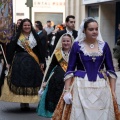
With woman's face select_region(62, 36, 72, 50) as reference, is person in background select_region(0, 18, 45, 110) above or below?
below

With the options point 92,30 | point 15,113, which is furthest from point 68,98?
point 15,113

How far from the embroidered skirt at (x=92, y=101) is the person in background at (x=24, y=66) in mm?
3568

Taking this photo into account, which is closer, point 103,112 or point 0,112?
point 103,112

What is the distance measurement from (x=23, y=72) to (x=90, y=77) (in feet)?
12.3

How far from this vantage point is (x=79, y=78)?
5.93m

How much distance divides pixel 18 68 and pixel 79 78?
3.72 metres

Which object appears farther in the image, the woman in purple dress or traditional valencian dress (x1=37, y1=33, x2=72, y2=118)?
traditional valencian dress (x1=37, y1=33, x2=72, y2=118)

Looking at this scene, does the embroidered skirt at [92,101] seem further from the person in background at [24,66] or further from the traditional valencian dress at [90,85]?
the person in background at [24,66]

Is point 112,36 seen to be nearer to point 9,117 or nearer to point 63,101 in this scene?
point 9,117

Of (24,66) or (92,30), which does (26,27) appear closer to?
A: (24,66)

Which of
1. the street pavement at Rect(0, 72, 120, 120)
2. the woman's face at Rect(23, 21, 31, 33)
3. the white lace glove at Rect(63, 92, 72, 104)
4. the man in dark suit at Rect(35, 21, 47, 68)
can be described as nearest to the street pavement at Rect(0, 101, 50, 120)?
the street pavement at Rect(0, 72, 120, 120)

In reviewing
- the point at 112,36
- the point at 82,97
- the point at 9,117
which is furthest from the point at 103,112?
the point at 112,36

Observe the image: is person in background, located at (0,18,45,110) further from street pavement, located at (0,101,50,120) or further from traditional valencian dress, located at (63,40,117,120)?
traditional valencian dress, located at (63,40,117,120)

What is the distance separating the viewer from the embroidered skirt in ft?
19.1
